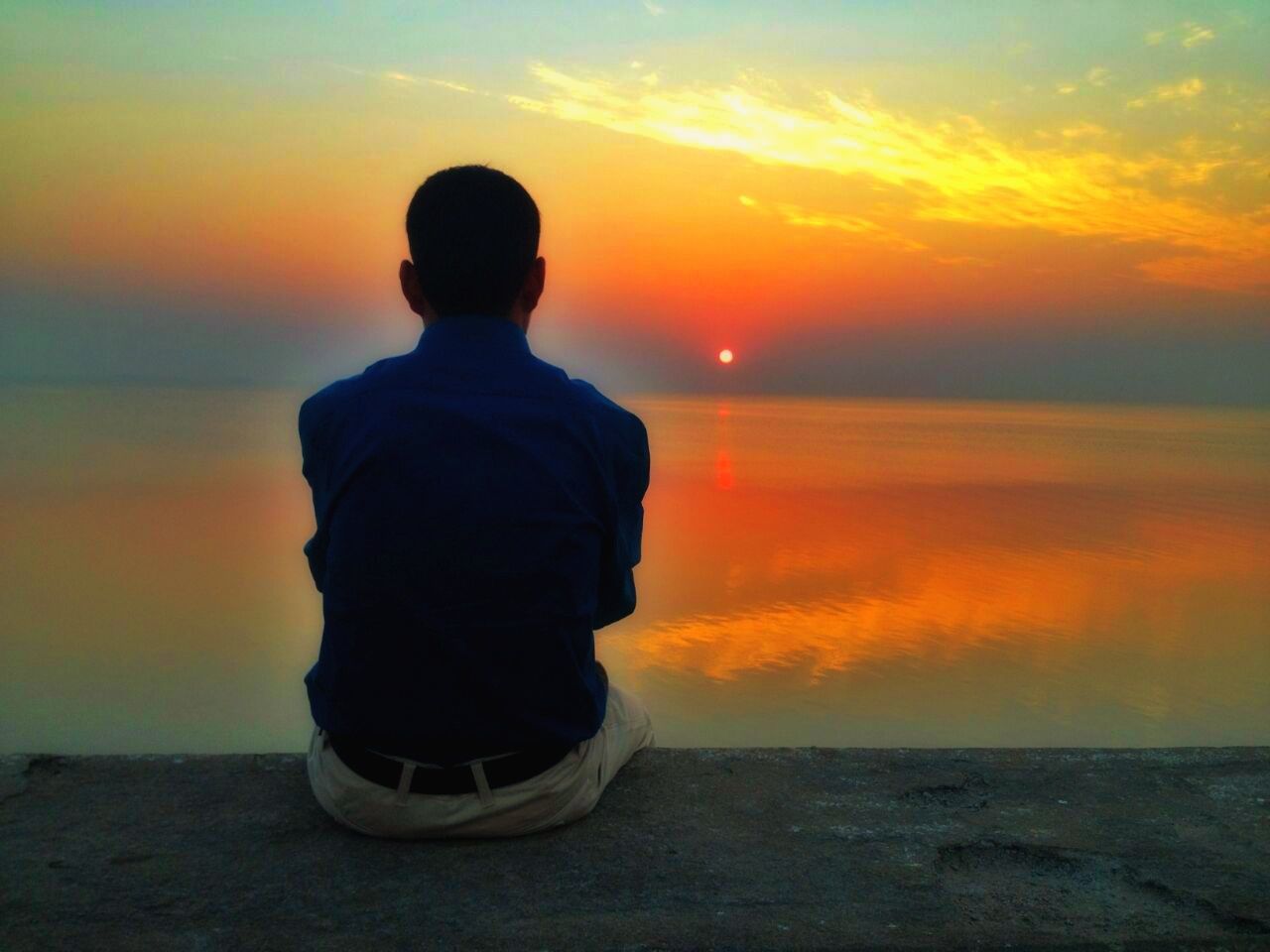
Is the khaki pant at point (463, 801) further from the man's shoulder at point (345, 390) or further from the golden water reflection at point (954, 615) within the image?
the golden water reflection at point (954, 615)

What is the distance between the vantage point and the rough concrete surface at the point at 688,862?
1929 millimetres

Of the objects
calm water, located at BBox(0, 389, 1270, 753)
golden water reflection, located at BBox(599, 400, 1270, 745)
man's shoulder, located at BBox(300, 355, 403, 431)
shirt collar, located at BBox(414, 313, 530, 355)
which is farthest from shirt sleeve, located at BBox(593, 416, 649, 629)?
golden water reflection, located at BBox(599, 400, 1270, 745)

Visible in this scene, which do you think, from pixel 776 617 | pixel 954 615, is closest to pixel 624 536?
pixel 776 617

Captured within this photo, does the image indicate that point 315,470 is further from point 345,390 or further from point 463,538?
point 463,538

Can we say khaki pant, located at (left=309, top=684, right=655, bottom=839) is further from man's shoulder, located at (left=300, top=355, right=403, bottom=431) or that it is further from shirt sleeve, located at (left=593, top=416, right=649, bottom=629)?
man's shoulder, located at (left=300, top=355, right=403, bottom=431)

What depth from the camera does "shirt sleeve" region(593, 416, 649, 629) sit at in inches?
85.1

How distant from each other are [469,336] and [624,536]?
50 centimetres

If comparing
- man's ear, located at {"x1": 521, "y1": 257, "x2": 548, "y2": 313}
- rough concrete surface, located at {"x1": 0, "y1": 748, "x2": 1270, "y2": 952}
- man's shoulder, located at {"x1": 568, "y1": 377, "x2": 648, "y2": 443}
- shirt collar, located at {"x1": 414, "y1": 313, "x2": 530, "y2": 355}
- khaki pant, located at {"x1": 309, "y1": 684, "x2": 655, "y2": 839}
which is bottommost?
rough concrete surface, located at {"x1": 0, "y1": 748, "x2": 1270, "y2": 952}

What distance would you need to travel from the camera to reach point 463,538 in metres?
1.94

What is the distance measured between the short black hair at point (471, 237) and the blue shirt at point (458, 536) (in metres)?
0.06

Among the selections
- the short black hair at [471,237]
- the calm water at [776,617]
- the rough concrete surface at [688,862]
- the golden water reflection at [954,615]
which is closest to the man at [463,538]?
the short black hair at [471,237]

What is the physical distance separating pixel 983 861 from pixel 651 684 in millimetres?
4886

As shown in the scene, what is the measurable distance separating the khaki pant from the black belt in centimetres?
1

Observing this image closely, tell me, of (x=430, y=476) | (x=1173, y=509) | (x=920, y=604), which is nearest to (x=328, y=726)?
(x=430, y=476)
